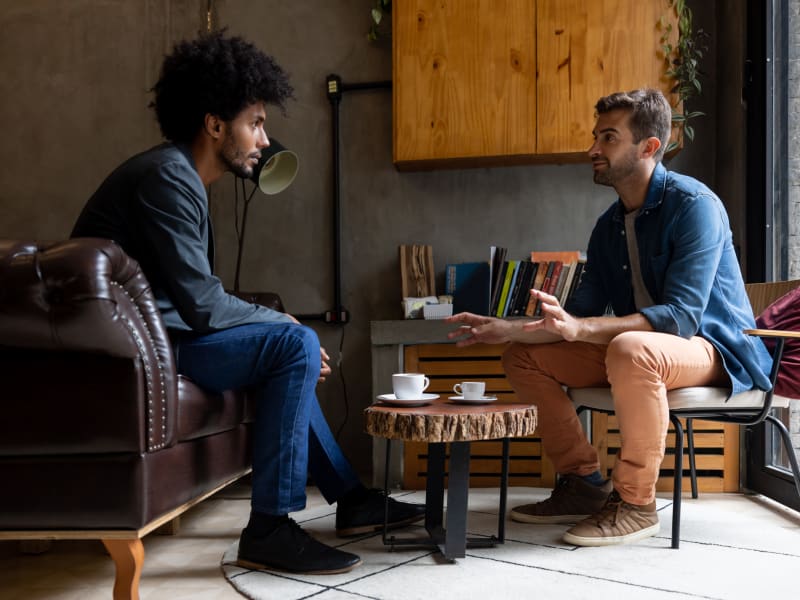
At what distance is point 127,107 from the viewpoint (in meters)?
3.73

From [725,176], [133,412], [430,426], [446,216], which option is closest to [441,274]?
[446,216]

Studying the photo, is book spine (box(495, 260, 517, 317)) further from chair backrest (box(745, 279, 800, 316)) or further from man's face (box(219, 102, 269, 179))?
man's face (box(219, 102, 269, 179))

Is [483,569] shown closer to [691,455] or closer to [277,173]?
[691,455]

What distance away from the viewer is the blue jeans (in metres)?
1.72

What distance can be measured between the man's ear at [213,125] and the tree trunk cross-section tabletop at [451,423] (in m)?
0.89

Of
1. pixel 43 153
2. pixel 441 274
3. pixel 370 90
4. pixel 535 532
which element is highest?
pixel 370 90

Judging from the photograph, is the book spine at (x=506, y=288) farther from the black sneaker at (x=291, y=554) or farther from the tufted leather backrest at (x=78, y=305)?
the tufted leather backrest at (x=78, y=305)

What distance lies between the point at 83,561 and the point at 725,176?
9.15ft

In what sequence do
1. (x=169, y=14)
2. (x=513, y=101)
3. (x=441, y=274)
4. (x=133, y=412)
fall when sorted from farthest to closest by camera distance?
(x=169, y=14) < (x=441, y=274) < (x=513, y=101) < (x=133, y=412)

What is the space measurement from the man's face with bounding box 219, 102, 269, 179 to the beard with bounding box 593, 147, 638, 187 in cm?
105

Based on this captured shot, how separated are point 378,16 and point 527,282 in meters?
1.36

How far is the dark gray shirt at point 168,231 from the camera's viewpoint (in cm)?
172

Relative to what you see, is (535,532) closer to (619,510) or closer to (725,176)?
(619,510)

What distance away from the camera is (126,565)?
144 centimetres
